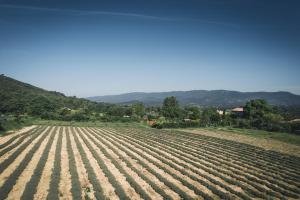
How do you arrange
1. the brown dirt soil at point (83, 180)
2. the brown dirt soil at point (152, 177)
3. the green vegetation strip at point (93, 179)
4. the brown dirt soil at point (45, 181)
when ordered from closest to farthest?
the brown dirt soil at point (45, 181) < the green vegetation strip at point (93, 179) < the brown dirt soil at point (83, 180) < the brown dirt soil at point (152, 177)

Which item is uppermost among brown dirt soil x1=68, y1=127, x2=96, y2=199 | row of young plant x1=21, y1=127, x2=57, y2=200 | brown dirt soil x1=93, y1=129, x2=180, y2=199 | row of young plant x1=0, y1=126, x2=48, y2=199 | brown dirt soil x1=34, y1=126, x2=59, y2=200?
row of young plant x1=0, y1=126, x2=48, y2=199

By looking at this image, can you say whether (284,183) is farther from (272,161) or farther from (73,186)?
(73,186)

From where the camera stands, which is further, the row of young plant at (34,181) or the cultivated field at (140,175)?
the cultivated field at (140,175)

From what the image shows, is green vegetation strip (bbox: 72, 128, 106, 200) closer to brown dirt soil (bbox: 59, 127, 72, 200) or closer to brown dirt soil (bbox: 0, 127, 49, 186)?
brown dirt soil (bbox: 59, 127, 72, 200)

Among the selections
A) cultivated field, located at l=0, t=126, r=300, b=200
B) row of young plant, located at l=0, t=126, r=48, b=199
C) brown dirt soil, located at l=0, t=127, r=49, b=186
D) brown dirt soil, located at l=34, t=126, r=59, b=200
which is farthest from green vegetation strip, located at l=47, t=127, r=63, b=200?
brown dirt soil, located at l=0, t=127, r=49, b=186

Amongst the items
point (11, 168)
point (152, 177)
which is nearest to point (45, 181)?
point (11, 168)

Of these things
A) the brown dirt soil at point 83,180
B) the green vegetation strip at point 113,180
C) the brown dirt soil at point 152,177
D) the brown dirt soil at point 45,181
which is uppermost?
the brown dirt soil at point 45,181

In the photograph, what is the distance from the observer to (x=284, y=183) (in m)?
19.5

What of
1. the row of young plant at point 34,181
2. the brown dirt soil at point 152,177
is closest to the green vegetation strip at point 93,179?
the row of young plant at point 34,181

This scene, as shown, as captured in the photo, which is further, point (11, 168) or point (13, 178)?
point (11, 168)

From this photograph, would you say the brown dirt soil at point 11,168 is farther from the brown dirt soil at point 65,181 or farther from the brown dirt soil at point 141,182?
the brown dirt soil at point 141,182

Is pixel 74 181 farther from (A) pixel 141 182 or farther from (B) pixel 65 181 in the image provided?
(A) pixel 141 182

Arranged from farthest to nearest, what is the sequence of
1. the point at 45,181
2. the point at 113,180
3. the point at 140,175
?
the point at 140,175, the point at 113,180, the point at 45,181

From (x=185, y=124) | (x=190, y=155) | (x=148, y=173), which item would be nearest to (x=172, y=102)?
(x=185, y=124)
